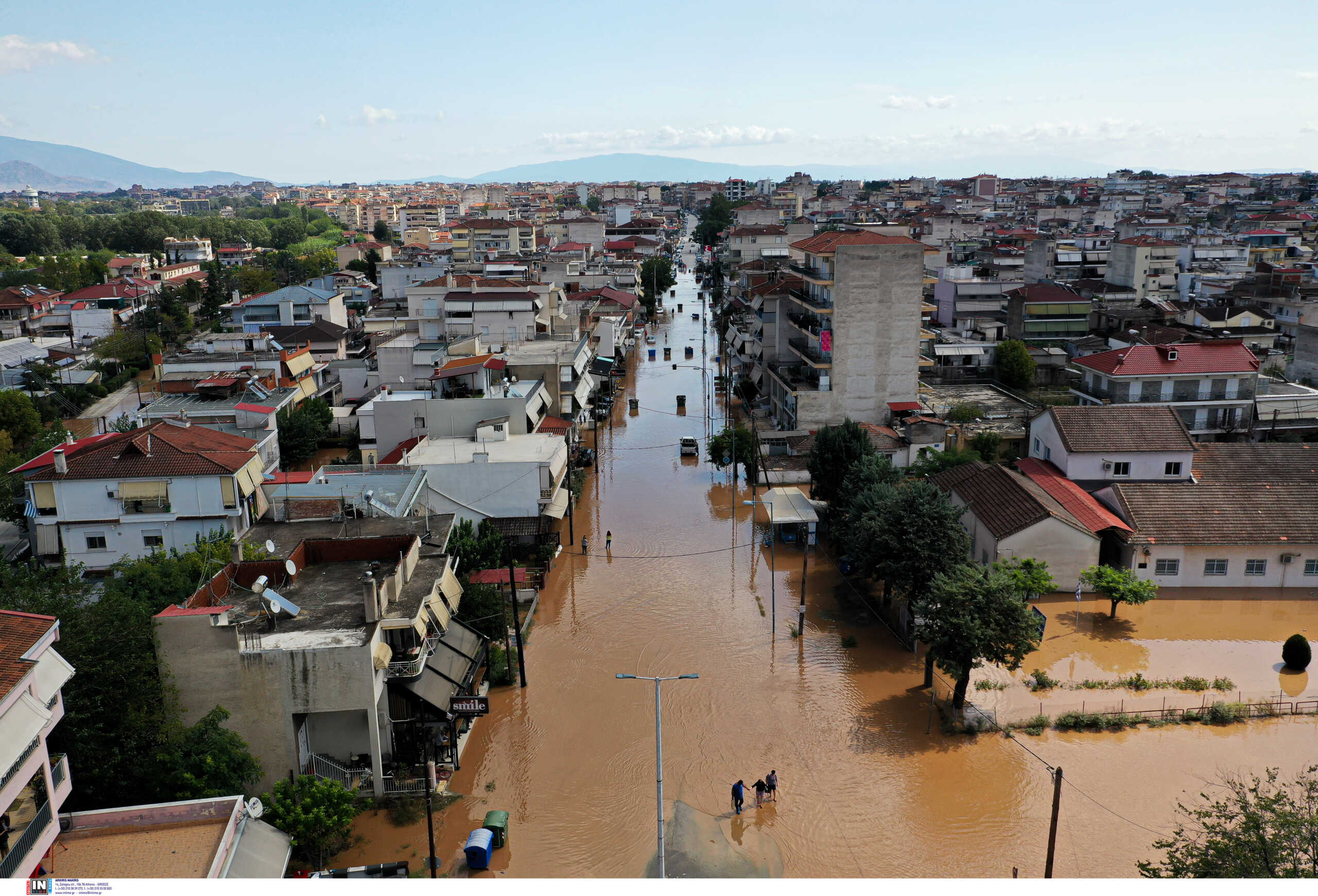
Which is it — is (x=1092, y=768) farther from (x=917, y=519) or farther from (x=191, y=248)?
(x=191, y=248)

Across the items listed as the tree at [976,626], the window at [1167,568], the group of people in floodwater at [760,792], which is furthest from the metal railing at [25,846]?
the window at [1167,568]

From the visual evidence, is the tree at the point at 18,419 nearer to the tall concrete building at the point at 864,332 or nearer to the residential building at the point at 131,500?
the residential building at the point at 131,500

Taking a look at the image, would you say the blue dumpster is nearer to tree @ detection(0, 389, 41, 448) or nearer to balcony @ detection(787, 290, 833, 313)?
balcony @ detection(787, 290, 833, 313)

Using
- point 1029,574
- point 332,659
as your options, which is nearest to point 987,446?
point 1029,574

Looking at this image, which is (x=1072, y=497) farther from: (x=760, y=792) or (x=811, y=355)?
(x=811, y=355)

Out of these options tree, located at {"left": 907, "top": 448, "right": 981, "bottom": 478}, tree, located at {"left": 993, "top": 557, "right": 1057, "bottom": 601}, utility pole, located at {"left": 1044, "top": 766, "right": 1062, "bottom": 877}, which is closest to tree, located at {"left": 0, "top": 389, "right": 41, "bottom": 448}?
tree, located at {"left": 907, "top": 448, "right": 981, "bottom": 478}

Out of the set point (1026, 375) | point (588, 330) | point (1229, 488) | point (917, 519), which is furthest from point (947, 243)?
point (917, 519)
